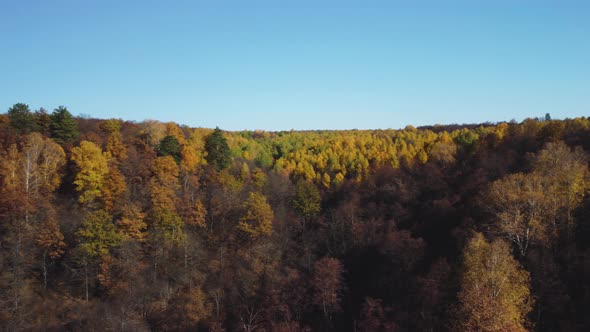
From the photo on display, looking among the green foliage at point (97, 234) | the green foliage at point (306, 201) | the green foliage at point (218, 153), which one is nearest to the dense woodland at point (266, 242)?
the green foliage at point (97, 234)

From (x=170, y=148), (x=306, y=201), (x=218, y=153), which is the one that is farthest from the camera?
(x=218, y=153)

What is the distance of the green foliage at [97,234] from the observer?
136ft

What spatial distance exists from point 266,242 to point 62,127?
32797 millimetres

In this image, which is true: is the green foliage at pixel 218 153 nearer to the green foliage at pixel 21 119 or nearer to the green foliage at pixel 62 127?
the green foliage at pixel 62 127

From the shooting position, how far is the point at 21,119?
5544 cm

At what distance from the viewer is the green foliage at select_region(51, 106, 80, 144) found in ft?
186

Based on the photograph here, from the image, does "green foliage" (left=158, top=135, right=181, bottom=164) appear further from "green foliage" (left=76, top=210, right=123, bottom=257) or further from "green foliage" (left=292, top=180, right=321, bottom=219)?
"green foliage" (left=76, top=210, right=123, bottom=257)

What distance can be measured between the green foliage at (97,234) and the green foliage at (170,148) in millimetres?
20379

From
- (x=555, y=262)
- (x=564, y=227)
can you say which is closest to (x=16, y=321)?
(x=555, y=262)

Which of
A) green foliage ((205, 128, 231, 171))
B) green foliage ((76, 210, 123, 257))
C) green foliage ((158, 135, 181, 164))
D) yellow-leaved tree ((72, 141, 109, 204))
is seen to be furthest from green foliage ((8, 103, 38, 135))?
green foliage ((205, 128, 231, 171))

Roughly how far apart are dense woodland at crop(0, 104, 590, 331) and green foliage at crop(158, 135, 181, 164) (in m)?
0.18

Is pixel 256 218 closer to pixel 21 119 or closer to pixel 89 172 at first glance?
pixel 89 172

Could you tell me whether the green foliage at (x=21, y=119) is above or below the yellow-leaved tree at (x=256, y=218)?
above

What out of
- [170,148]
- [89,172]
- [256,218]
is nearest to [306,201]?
[256,218]
